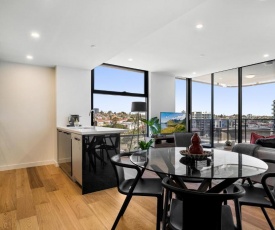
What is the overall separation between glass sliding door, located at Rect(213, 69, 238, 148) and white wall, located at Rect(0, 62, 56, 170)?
16.2 ft

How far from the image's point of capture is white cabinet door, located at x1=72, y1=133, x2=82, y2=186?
2.78 m

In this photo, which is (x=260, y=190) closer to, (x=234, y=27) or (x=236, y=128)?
(x=234, y=27)

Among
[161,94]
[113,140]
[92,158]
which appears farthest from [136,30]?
[161,94]

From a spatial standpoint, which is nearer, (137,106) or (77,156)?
(77,156)

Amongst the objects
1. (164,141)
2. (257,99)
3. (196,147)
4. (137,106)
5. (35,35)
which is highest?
(35,35)

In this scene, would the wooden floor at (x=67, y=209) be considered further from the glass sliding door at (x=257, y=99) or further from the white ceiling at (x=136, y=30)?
the glass sliding door at (x=257, y=99)

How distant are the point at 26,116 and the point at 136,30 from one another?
318cm

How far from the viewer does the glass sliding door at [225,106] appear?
5.67 m

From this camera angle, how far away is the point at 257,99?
5355mm

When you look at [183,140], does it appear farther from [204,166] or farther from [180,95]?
[180,95]

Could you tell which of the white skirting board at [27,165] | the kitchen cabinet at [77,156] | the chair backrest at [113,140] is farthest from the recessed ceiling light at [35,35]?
the white skirting board at [27,165]

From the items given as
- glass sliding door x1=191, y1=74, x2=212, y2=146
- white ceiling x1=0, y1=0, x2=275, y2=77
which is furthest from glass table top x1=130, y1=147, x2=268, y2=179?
glass sliding door x1=191, y1=74, x2=212, y2=146

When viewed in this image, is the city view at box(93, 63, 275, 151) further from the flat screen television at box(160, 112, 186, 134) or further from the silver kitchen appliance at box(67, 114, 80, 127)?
the silver kitchen appliance at box(67, 114, 80, 127)

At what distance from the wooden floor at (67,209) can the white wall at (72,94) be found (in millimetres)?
1699
